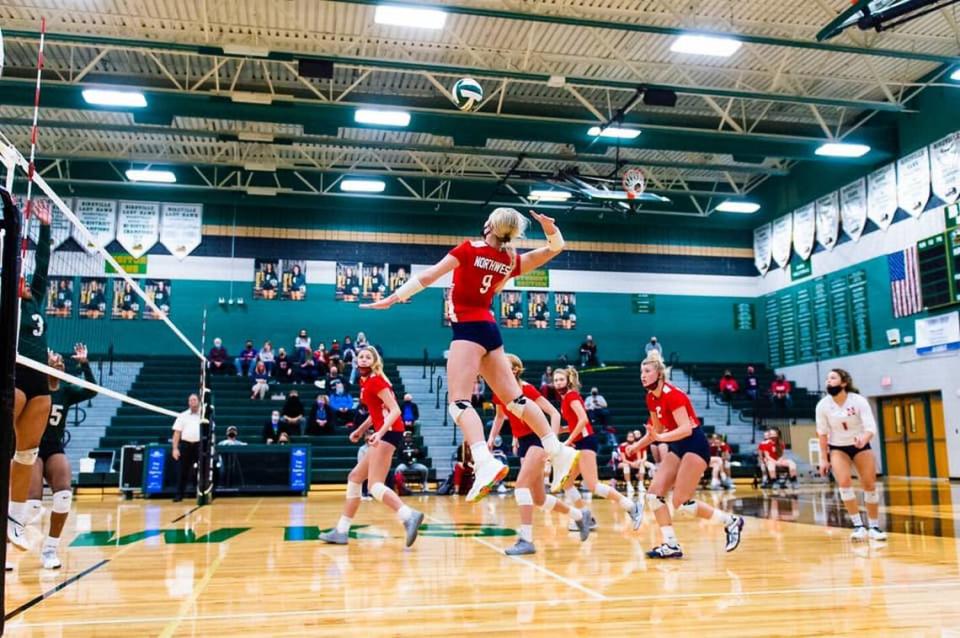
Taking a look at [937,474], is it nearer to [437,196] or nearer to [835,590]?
[437,196]

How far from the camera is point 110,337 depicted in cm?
2406

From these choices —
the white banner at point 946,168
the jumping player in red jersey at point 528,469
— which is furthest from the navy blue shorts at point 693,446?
the white banner at point 946,168

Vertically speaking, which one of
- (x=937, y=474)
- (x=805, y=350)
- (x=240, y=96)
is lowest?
(x=937, y=474)

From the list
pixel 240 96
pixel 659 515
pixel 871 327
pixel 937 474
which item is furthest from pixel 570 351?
pixel 659 515

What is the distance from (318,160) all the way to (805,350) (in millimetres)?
16729

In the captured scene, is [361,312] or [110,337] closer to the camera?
[110,337]

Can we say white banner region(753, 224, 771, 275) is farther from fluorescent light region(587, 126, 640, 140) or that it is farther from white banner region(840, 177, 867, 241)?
fluorescent light region(587, 126, 640, 140)

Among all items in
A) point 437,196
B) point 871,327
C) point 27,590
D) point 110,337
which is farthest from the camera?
point 437,196

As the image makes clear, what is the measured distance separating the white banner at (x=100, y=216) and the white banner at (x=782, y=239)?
22.0 metres

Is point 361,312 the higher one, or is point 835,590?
point 361,312

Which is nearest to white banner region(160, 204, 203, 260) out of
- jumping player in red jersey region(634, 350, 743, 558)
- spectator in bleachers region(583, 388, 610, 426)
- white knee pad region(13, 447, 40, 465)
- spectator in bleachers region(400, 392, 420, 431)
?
spectator in bleachers region(400, 392, 420, 431)

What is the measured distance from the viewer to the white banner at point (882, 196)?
21203 millimetres

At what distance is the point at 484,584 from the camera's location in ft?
16.3

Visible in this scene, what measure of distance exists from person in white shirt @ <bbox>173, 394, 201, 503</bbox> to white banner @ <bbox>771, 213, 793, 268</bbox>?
20.1 meters
